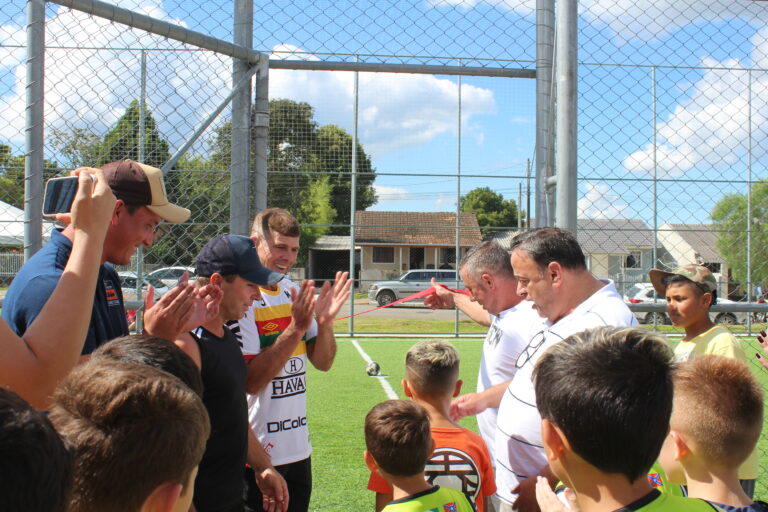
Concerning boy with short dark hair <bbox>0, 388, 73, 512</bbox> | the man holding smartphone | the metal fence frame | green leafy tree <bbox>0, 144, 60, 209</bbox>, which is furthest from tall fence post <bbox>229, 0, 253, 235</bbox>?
boy with short dark hair <bbox>0, 388, 73, 512</bbox>

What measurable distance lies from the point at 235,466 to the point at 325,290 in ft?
3.54

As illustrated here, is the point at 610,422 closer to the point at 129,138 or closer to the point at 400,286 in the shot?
the point at 129,138

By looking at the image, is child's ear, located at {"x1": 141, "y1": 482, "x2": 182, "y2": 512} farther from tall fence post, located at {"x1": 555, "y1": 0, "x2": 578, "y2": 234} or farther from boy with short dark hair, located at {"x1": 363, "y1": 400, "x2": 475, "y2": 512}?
tall fence post, located at {"x1": 555, "y1": 0, "x2": 578, "y2": 234}

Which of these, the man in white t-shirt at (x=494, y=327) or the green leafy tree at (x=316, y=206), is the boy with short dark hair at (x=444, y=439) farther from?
the green leafy tree at (x=316, y=206)

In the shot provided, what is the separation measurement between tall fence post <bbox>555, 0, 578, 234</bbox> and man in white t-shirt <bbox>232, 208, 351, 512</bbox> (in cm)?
120

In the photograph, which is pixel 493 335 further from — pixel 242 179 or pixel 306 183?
pixel 306 183

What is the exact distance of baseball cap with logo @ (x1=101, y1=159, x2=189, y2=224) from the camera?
2.02m

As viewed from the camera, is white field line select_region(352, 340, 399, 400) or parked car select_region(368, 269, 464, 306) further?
parked car select_region(368, 269, 464, 306)

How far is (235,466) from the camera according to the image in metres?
2.40

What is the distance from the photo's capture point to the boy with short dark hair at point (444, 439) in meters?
2.67

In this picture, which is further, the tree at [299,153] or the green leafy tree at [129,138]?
the tree at [299,153]

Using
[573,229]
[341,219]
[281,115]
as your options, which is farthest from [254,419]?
[341,219]

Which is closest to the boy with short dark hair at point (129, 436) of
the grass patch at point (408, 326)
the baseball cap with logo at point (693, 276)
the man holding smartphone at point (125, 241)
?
the man holding smartphone at point (125, 241)

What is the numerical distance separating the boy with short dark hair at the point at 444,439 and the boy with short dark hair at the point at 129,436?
4.95ft
